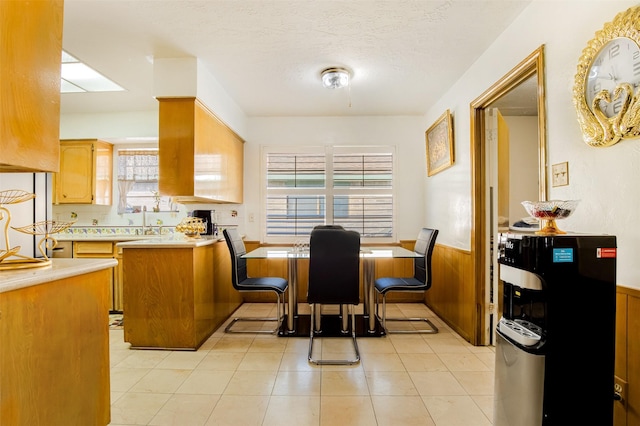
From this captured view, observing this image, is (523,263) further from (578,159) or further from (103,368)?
(103,368)

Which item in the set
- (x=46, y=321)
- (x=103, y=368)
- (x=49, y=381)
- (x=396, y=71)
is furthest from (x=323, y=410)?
(x=396, y=71)

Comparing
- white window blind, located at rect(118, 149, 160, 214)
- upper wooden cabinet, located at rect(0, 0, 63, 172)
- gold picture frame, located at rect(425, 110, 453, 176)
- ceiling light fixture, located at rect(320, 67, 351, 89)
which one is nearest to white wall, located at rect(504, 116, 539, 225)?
gold picture frame, located at rect(425, 110, 453, 176)

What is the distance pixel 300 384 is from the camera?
2082 millimetres

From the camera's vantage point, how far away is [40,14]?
1.30 meters

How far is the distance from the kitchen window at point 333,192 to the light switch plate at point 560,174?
8.20 feet

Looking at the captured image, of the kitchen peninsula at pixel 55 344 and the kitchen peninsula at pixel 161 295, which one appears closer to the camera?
the kitchen peninsula at pixel 55 344

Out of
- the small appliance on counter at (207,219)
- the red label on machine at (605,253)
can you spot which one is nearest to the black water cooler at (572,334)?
the red label on machine at (605,253)

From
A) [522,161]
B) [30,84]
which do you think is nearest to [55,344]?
[30,84]

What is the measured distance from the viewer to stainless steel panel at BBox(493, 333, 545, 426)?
3.97 feet

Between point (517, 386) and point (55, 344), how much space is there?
189 centimetres

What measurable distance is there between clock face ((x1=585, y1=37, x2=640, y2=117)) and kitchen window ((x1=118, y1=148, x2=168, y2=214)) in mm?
4324

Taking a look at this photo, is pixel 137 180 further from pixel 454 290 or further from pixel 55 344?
pixel 454 290

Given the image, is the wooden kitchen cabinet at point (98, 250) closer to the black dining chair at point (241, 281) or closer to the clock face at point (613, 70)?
the black dining chair at point (241, 281)

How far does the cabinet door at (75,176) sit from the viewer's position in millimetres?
3873
